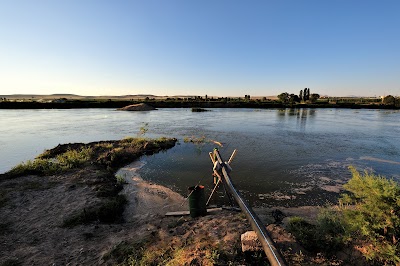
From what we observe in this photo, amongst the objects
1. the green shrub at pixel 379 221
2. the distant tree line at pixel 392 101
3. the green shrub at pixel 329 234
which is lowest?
the green shrub at pixel 329 234

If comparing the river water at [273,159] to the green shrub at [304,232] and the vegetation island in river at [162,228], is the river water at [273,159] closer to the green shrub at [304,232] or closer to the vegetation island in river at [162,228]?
the vegetation island in river at [162,228]

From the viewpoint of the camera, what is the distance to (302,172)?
1320 cm

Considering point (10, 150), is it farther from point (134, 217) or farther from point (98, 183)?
point (134, 217)

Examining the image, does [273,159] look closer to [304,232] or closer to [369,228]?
[304,232]

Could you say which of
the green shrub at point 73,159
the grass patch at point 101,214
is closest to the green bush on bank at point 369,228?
the grass patch at point 101,214

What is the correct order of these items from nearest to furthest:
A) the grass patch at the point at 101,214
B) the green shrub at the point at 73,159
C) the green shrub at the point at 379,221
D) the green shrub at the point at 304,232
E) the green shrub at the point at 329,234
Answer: the green shrub at the point at 379,221
the green shrub at the point at 329,234
the green shrub at the point at 304,232
the grass patch at the point at 101,214
the green shrub at the point at 73,159

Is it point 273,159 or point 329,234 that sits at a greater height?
point 329,234

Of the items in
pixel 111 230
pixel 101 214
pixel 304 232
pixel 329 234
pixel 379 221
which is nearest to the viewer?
pixel 379 221

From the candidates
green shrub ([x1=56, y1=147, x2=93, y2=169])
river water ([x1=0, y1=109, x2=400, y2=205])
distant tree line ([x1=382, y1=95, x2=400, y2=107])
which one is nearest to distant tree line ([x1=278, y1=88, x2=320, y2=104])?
distant tree line ([x1=382, y1=95, x2=400, y2=107])

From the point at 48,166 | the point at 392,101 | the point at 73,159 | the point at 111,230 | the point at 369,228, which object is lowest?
the point at 111,230

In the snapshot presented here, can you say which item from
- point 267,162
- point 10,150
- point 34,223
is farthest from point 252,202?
point 10,150

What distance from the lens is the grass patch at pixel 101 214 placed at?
7665mm

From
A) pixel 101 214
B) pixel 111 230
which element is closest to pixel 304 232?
pixel 111 230

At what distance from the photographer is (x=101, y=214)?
323 inches
